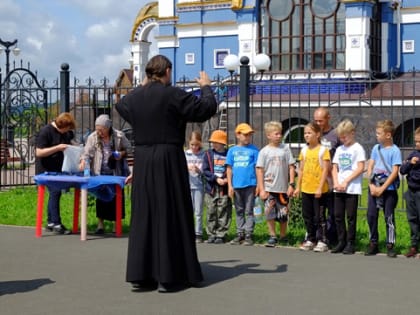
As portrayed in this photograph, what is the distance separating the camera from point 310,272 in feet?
26.7

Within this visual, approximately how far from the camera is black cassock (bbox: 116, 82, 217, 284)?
7.27m

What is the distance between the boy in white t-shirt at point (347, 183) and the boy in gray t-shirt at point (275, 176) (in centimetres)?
69

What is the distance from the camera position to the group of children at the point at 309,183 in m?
9.10

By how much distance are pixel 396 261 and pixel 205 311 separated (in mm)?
3012

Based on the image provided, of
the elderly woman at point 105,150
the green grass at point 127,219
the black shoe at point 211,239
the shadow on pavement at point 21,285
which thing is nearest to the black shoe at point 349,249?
the green grass at point 127,219

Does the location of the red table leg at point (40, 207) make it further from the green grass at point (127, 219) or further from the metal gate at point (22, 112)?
the metal gate at point (22, 112)

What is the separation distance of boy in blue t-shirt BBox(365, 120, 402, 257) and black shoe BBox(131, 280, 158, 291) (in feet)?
9.31

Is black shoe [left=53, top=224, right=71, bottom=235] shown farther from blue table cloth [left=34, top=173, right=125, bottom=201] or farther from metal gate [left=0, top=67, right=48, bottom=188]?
metal gate [left=0, top=67, right=48, bottom=188]

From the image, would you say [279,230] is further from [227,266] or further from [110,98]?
[110,98]

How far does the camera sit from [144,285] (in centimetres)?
739

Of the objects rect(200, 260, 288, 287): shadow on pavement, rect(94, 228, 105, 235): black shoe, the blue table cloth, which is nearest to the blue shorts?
rect(200, 260, 288, 287): shadow on pavement

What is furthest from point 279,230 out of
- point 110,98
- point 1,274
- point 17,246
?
point 110,98

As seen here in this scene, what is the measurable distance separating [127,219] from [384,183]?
4471 millimetres

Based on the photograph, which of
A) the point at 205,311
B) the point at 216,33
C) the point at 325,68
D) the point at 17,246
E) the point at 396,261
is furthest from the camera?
the point at 216,33
